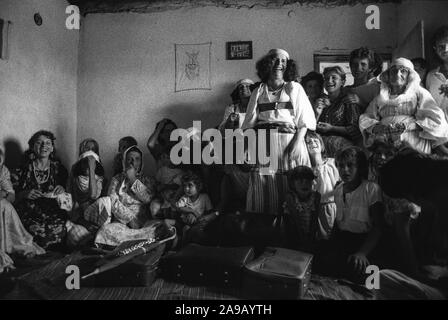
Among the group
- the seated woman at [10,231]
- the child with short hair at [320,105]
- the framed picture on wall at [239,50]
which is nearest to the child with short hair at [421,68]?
the child with short hair at [320,105]

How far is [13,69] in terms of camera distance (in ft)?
9.53

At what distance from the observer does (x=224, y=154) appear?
274 cm

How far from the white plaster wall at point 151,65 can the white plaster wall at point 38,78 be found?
193 mm

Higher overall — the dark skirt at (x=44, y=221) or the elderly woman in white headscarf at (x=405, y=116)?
the elderly woman in white headscarf at (x=405, y=116)

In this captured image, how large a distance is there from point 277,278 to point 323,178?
87 centimetres

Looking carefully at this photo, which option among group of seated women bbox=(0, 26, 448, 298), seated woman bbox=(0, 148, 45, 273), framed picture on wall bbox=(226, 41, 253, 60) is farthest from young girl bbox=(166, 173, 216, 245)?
framed picture on wall bbox=(226, 41, 253, 60)

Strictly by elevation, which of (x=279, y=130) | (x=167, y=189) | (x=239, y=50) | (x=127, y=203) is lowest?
(x=127, y=203)

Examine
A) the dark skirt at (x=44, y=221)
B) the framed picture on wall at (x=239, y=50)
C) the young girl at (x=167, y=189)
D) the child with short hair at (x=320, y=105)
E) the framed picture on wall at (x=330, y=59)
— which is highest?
the framed picture on wall at (x=239, y=50)

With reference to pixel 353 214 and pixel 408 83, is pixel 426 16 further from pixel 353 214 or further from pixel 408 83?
pixel 353 214

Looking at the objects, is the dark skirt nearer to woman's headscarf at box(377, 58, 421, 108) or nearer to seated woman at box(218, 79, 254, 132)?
seated woman at box(218, 79, 254, 132)

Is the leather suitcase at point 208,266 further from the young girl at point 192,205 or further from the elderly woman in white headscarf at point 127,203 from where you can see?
the elderly woman in white headscarf at point 127,203

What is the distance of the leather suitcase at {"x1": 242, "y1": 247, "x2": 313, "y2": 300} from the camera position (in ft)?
5.37

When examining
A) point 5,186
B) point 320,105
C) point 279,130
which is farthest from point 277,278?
point 5,186

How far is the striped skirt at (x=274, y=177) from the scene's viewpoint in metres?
2.25
